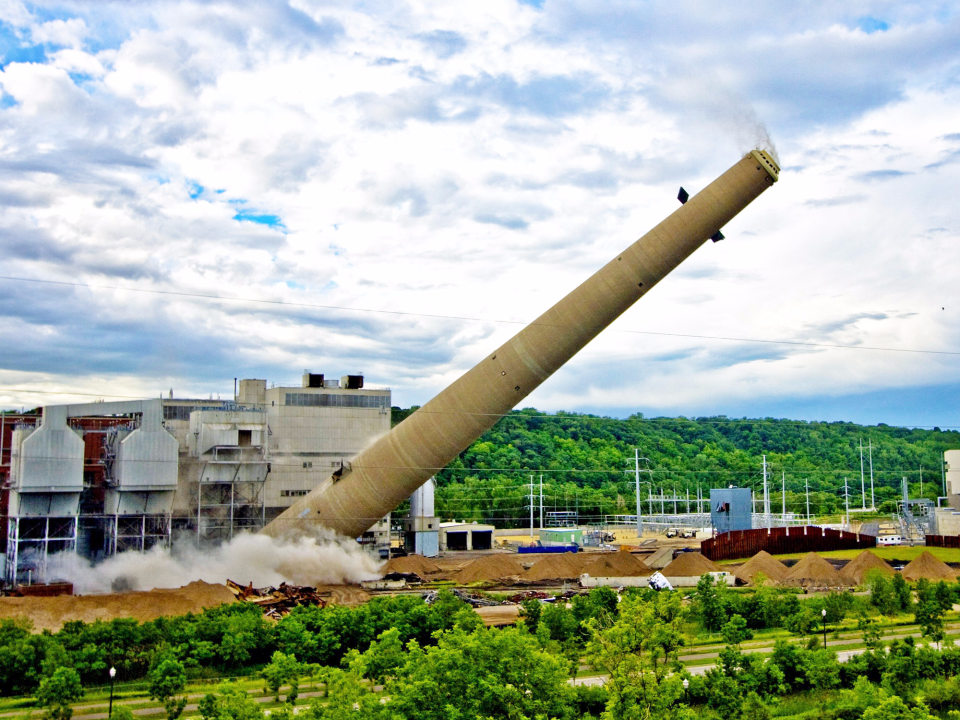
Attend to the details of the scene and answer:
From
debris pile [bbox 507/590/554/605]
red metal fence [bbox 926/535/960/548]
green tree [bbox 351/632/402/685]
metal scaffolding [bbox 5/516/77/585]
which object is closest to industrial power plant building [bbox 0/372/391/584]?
metal scaffolding [bbox 5/516/77/585]

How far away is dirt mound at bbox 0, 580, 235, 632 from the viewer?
32.6 m

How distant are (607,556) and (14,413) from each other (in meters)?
33.7

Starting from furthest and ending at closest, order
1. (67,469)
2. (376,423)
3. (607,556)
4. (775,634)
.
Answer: (376,423) < (607,556) < (67,469) < (775,634)

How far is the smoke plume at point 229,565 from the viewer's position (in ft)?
129

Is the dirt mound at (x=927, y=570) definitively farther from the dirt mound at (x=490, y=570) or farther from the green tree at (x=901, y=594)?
the dirt mound at (x=490, y=570)

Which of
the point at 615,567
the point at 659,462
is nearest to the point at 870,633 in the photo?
the point at 615,567

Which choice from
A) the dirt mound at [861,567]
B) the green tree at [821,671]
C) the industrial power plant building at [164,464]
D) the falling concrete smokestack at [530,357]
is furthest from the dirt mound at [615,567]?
the green tree at [821,671]

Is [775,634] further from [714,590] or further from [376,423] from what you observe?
[376,423]

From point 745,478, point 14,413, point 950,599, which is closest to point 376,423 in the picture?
point 14,413

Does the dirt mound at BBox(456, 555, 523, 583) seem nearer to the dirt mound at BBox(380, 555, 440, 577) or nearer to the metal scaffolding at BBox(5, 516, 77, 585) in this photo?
the dirt mound at BBox(380, 555, 440, 577)

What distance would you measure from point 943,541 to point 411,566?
3603 centimetres

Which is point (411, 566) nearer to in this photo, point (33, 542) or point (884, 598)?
point (33, 542)

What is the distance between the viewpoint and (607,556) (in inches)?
1838

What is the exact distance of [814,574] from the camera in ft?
148
